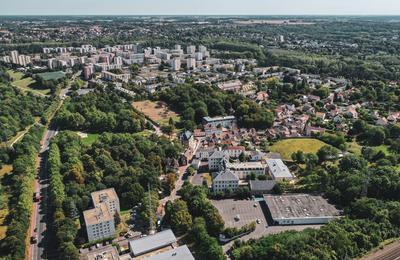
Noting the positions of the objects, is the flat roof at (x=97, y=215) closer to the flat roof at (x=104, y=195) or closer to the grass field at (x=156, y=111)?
the flat roof at (x=104, y=195)

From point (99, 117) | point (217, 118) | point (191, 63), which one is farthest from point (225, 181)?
point (191, 63)

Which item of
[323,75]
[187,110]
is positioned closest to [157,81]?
[187,110]

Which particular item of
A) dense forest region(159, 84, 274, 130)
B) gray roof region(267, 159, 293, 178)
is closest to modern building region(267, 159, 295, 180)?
gray roof region(267, 159, 293, 178)

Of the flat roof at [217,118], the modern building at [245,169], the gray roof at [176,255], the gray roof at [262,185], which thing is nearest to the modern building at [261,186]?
the gray roof at [262,185]

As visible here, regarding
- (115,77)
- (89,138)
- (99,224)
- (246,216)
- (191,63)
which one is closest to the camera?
(99,224)

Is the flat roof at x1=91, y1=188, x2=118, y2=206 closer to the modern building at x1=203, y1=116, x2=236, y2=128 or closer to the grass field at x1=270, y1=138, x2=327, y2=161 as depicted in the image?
the grass field at x1=270, y1=138, x2=327, y2=161

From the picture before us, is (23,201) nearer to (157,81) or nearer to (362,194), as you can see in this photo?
(362,194)

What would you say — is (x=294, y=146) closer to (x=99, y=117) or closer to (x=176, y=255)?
(x=176, y=255)
